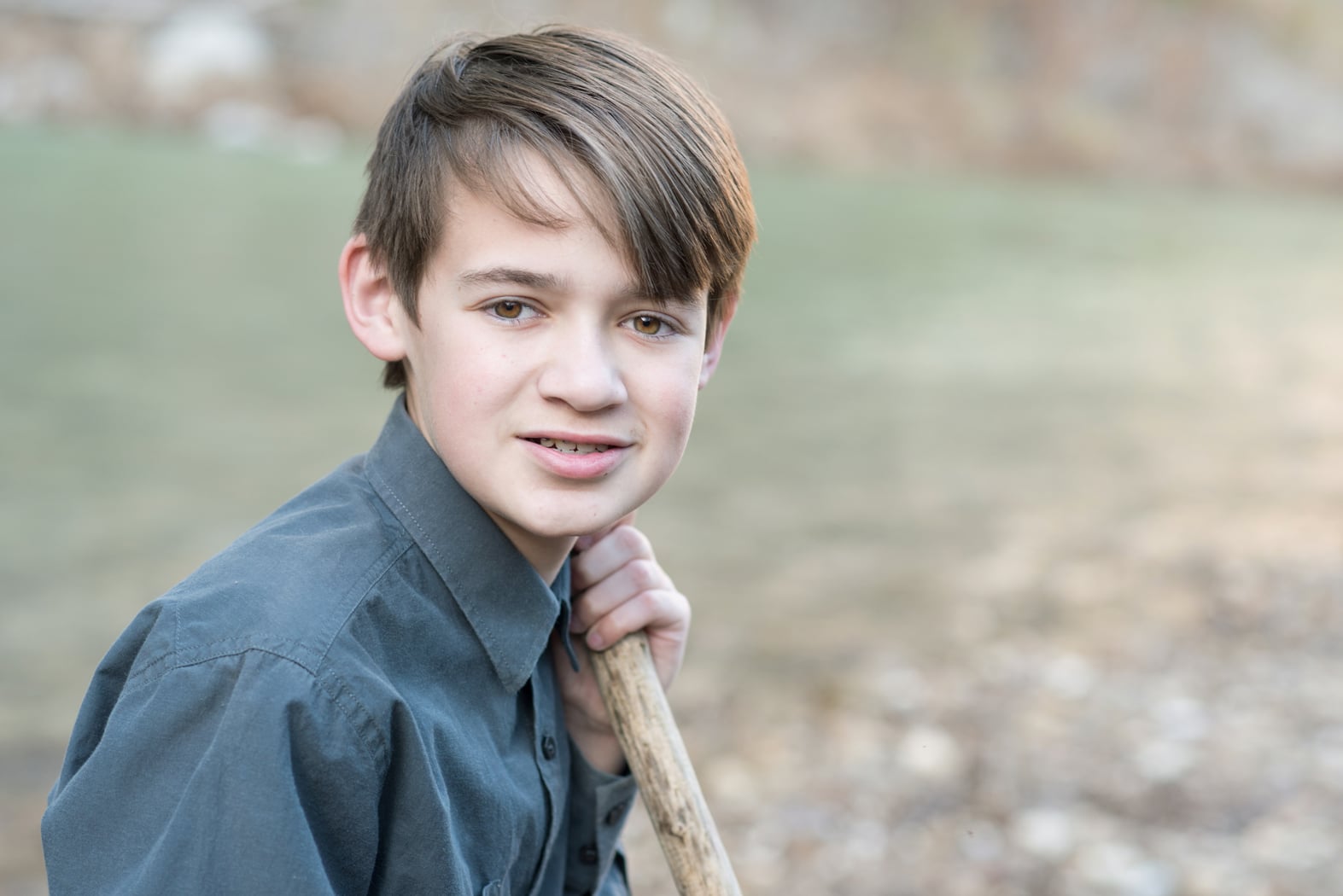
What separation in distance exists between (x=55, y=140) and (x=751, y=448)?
25.2 m

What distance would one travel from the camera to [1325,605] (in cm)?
526

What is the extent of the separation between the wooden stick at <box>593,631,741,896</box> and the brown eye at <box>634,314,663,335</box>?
1.38 ft

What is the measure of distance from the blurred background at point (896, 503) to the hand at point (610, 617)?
646 mm

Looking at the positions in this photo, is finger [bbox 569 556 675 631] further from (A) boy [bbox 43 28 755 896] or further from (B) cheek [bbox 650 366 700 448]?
(B) cheek [bbox 650 366 700 448]

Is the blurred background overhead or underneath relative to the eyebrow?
overhead

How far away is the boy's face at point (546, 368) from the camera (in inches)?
54.5

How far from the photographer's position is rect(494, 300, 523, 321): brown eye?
4.61ft

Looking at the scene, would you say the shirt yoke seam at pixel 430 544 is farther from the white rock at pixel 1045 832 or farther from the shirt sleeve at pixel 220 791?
the white rock at pixel 1045 832

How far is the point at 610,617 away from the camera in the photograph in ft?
5.51

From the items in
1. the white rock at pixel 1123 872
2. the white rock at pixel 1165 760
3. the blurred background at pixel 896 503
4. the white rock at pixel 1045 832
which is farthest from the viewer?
the white rock at pixel 1165 760

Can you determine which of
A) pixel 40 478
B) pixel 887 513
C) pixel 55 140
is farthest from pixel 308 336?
pixel 55 140

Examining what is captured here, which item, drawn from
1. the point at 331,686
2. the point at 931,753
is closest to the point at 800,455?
the point at 931,753

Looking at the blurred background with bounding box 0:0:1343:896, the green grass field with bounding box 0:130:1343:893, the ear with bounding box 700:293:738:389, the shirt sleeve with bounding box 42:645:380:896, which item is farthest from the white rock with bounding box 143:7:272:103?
the shirt sleeve with bounding box 42:645:380:896

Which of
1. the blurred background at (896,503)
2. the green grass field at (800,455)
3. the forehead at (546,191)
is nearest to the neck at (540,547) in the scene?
the forehead at (546,191)
